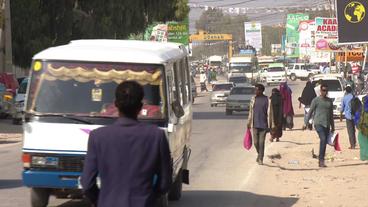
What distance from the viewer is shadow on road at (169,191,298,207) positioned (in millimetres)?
11711

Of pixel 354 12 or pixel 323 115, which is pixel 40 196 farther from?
pixel 354 12

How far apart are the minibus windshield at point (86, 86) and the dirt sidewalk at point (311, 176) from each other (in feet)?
10.8

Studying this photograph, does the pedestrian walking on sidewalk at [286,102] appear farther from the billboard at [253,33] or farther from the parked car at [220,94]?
the billboard at [253,33]

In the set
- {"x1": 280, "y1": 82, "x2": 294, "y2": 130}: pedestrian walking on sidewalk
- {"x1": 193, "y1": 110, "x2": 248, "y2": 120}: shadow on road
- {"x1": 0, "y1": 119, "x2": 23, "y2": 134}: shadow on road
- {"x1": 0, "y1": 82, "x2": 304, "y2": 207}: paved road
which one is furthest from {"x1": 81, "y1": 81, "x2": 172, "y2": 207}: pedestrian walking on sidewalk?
{"x1": 193, "y1": 110, "x2": 248, "y2": 120}: shadow on road

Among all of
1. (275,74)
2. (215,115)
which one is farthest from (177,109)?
(275,74)

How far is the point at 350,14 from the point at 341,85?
17338 millimetres

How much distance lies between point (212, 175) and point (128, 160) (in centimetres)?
1043

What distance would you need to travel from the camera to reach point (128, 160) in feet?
16.9

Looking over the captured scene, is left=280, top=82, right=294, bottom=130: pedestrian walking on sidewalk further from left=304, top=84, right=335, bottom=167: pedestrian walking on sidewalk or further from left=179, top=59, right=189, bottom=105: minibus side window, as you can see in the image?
left=179, top=59, right=189, bottom=105: minibus side window

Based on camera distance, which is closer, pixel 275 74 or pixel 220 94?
pixel 220 94

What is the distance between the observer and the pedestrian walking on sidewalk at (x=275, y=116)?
2017 cm

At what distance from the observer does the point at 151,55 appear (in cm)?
1016

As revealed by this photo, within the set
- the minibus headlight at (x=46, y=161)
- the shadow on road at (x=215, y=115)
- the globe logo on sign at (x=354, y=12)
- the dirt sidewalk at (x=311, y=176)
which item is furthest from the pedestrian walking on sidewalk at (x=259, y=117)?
the shadow on road at (x=215, y=115)

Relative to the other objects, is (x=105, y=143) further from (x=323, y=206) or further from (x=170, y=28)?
(x=170, y=28)
